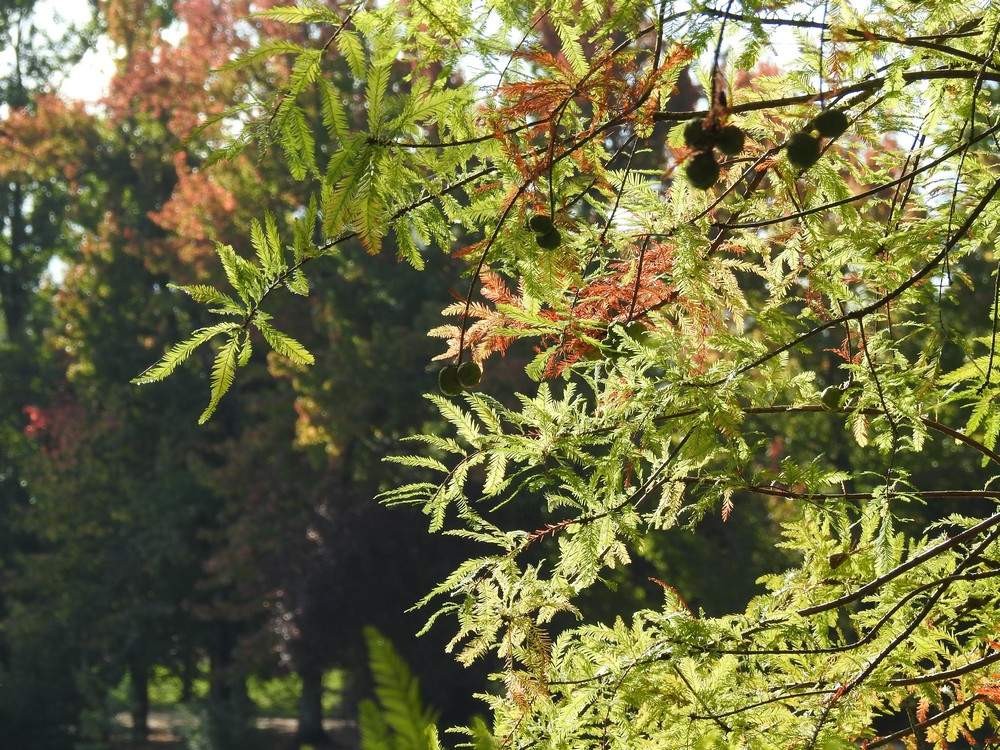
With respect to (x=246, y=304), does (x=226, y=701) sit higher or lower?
higher

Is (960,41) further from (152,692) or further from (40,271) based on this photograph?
(152,692)

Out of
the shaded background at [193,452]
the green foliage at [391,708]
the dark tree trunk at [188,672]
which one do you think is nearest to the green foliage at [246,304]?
the green foliage at [391,708]

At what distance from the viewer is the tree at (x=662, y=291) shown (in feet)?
8.34

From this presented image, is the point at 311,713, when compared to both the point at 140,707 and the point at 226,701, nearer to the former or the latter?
the point at 226,701

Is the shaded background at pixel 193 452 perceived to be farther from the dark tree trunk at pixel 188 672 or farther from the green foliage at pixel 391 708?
the green foliage at pixel 391 708

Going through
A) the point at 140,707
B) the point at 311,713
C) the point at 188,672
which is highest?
the point at 188,672

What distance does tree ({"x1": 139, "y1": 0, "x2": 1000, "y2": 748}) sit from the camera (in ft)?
8.34

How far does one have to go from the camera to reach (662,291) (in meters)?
3.09

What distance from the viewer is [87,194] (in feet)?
78.8

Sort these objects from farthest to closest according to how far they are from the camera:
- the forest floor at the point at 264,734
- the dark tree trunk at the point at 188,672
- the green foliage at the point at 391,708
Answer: the dark tree trunk at the point at 188,672
the forest floor at the point at 264,734
the green foliage at the point at 391,708

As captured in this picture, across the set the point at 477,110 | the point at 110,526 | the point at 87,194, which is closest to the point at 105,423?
the point at 110,526

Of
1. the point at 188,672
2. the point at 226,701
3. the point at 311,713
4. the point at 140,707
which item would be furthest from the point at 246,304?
the point at 140,707

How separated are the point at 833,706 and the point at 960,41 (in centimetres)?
179

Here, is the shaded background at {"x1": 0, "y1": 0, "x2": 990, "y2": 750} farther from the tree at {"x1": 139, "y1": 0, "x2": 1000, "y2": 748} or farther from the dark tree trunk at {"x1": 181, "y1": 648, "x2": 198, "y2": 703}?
the tree at {"x1": 139, "y1": 0, "x2": 1000, "y2": 748}
